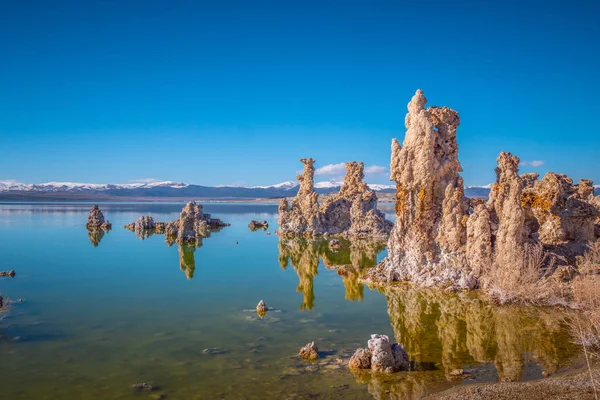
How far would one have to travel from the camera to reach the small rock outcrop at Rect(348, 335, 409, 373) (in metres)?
11.3

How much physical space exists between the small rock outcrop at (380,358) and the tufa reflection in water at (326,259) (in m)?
6.78

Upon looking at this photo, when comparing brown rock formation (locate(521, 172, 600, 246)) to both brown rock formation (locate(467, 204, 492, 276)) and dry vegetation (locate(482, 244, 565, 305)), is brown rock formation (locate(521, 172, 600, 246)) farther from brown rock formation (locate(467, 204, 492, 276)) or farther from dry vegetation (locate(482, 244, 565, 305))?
dry vegetation (locate(482, 244, 565, 305))

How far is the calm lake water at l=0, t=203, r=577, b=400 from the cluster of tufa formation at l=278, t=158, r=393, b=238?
1999cm

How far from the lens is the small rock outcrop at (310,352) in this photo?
12.4 meters

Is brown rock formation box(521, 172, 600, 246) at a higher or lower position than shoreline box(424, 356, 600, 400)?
higher

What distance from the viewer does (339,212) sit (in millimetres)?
49156

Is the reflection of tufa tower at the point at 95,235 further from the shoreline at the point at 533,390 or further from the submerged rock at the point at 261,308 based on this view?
the shoreline at the point at 533,390

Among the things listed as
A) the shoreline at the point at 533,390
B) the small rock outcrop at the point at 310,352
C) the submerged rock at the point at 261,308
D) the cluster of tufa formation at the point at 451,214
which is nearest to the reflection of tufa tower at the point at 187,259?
the submerged rock at the point at 261,308

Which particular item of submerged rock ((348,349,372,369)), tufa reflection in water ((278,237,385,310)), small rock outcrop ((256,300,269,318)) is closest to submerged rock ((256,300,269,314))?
small rock outcrop ((256,300,269,318))

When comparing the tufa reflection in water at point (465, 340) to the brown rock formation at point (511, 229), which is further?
the brown rock formation at point (511, 229)

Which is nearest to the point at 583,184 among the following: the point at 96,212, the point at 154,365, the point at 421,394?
the point at 421,394

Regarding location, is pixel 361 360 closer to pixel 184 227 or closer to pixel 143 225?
pixel 184 227

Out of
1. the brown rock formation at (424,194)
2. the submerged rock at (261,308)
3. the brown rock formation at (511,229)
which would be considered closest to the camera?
the submerged rock at (261,308)

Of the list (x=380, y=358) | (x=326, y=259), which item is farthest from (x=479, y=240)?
(x=326, y=259)
